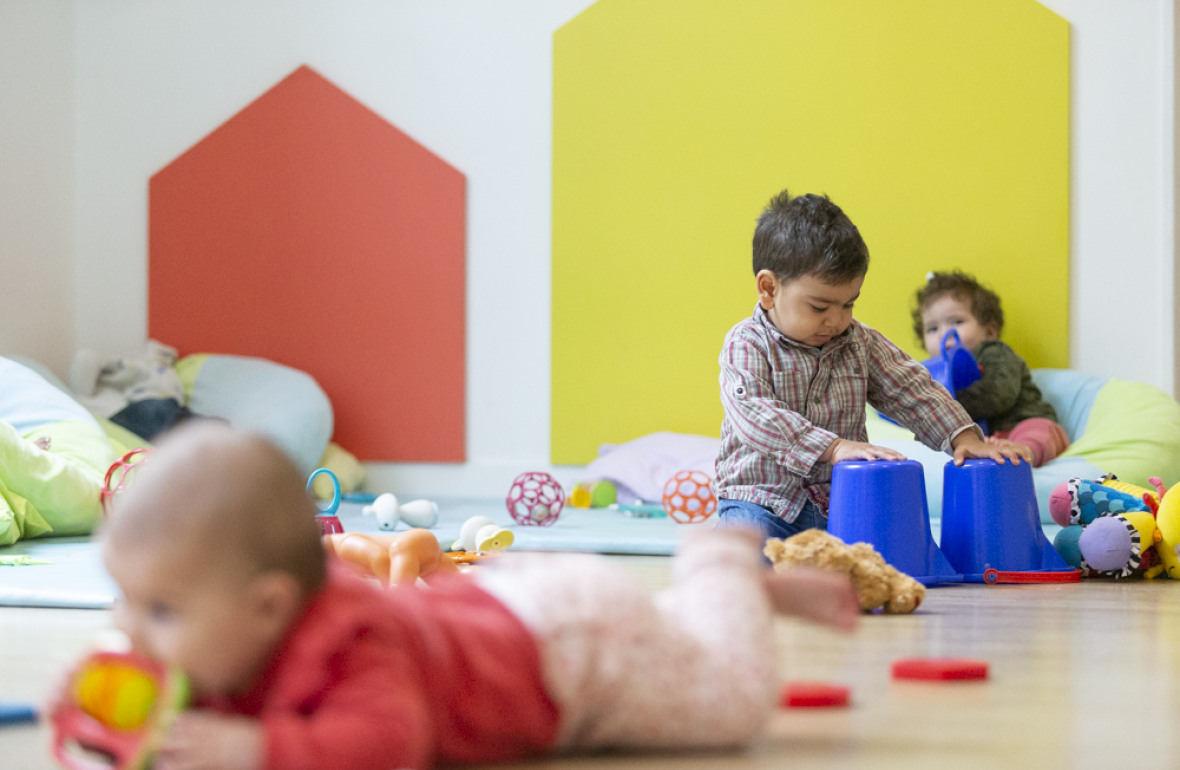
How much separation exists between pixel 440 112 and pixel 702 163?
0.84m

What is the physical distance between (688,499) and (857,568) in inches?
46.7

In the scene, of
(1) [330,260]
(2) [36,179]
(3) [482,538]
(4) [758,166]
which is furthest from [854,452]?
(2) [36,179]

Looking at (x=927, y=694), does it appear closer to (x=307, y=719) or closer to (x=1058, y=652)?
(x=1058, y=652)

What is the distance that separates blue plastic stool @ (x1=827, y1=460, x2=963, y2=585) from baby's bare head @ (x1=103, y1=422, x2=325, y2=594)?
1.20 m

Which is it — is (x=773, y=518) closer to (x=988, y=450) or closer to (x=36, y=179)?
(x=988, y=450)

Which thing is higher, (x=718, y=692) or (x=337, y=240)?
(x=337, y=240)

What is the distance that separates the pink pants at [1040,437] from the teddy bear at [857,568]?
1376 mm

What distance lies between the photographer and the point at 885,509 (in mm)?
1766

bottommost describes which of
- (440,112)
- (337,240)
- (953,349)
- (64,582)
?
(64,582)

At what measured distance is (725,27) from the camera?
11.6ft

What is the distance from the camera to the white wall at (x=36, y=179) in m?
3.62

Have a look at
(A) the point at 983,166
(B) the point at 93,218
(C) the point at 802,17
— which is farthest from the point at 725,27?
(B) the point at 93,218

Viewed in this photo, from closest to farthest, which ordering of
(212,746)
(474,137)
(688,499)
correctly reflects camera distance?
(212,746)
(688,499)
(474,137)

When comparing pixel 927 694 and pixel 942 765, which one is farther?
pixel 927 694
